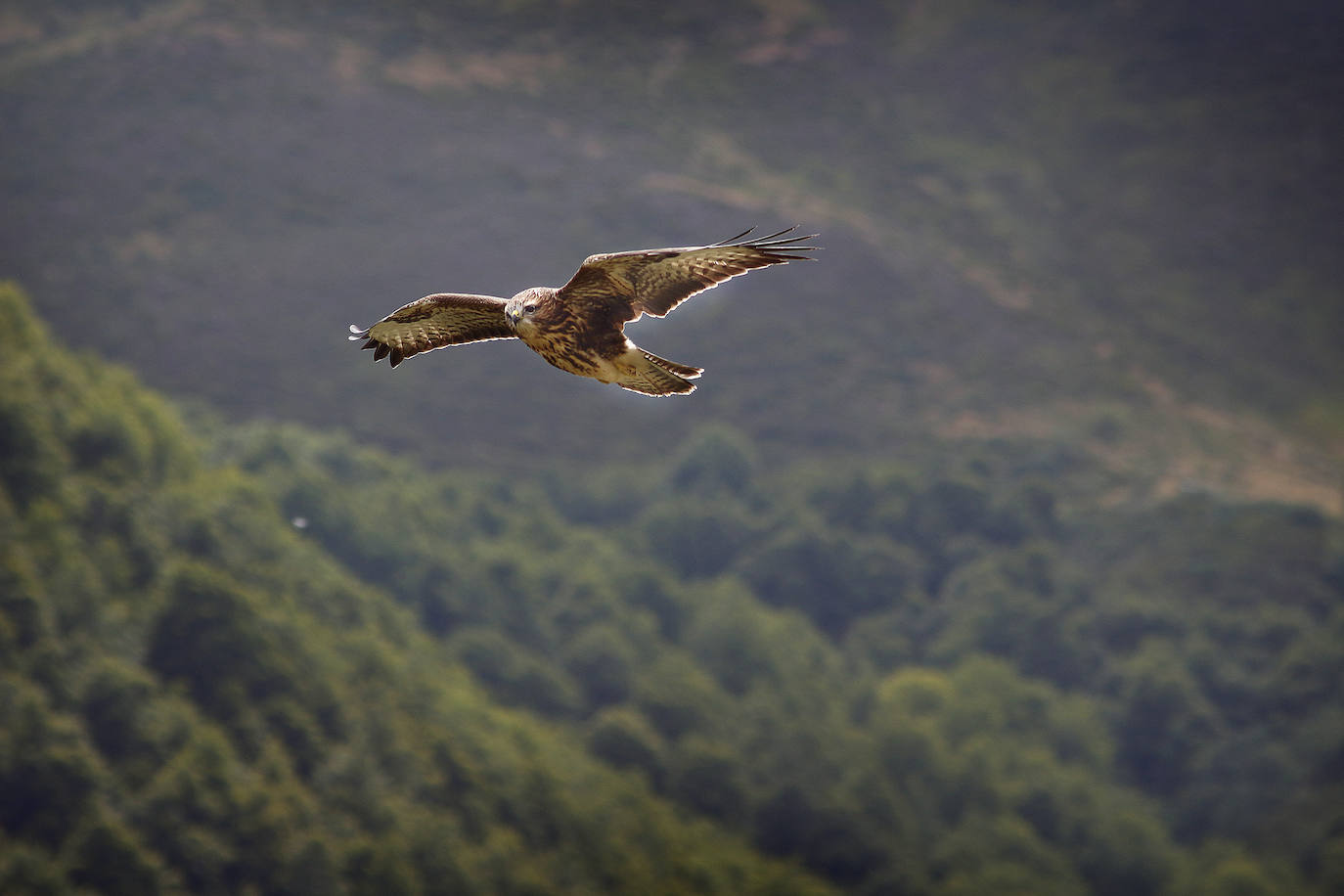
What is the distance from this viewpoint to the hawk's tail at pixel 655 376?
1094 centimetres

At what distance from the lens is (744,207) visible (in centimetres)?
8781

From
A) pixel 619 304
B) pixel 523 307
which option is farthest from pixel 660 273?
pixel 523 307

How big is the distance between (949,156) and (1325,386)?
83.6 ft

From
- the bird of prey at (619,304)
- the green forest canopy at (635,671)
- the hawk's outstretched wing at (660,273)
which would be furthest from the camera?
the green forest canopy at (635,671)

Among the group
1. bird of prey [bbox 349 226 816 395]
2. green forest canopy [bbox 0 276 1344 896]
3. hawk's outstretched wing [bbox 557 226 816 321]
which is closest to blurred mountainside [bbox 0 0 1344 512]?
green forest canopy [bbox 0 276 1344 896]

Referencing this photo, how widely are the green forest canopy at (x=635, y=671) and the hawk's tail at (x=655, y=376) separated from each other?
3826cm

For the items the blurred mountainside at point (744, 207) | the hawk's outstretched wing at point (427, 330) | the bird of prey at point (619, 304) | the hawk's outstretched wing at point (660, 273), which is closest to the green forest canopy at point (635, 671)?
the blurred mountainside at point (744, 207)

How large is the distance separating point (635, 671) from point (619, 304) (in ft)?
230

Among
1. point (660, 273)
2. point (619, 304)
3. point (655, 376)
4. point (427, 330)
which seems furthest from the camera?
point (427, 330)

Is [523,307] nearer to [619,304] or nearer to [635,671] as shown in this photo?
[619,304]

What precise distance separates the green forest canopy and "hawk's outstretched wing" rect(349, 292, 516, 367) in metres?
36.6

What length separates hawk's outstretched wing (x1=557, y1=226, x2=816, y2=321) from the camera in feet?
33.4

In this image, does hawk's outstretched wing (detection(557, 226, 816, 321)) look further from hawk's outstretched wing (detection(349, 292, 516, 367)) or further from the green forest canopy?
the green forest canopy

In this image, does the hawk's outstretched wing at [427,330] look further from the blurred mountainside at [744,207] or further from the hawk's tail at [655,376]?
the blurred mountainside at [744,207]
